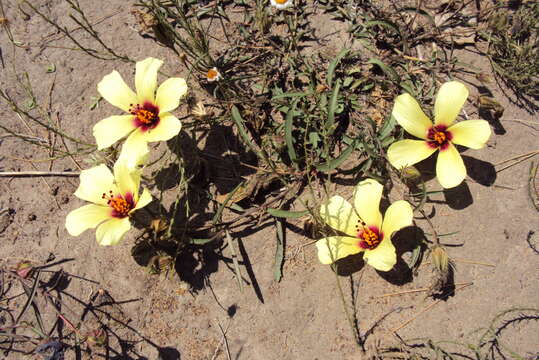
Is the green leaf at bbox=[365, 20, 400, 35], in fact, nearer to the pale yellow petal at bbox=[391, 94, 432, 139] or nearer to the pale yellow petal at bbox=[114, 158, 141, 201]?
the pale yellow petal at bbox=[391, 94, 432, 139]

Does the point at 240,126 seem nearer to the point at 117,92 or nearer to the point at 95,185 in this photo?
the point at 117,92

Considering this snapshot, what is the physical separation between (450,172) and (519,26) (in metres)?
1.00

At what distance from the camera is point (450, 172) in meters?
2.02

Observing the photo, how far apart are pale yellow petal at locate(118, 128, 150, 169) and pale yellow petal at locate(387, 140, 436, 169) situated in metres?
1.17

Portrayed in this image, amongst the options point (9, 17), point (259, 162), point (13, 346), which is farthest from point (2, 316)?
point (9, 17)

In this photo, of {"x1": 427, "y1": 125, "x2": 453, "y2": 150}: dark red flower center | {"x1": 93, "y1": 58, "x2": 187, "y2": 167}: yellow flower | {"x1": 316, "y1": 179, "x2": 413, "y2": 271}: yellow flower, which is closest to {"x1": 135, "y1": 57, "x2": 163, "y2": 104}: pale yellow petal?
{"x1": 93, "y1": 58, "x2": 187, "y2": 167}: yellow flower

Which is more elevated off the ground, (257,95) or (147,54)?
(147,54)

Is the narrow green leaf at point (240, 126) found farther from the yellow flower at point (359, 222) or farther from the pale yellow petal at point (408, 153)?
the pale yellow petal at point (408, 153)

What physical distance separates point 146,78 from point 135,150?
1.19 ft

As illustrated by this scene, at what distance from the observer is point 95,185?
6.90 feet

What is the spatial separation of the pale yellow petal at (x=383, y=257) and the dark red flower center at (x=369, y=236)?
0.21 feet

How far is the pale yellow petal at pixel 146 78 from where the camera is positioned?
2016 mm

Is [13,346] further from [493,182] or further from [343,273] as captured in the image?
[493,182]

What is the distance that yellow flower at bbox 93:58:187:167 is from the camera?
196cm
